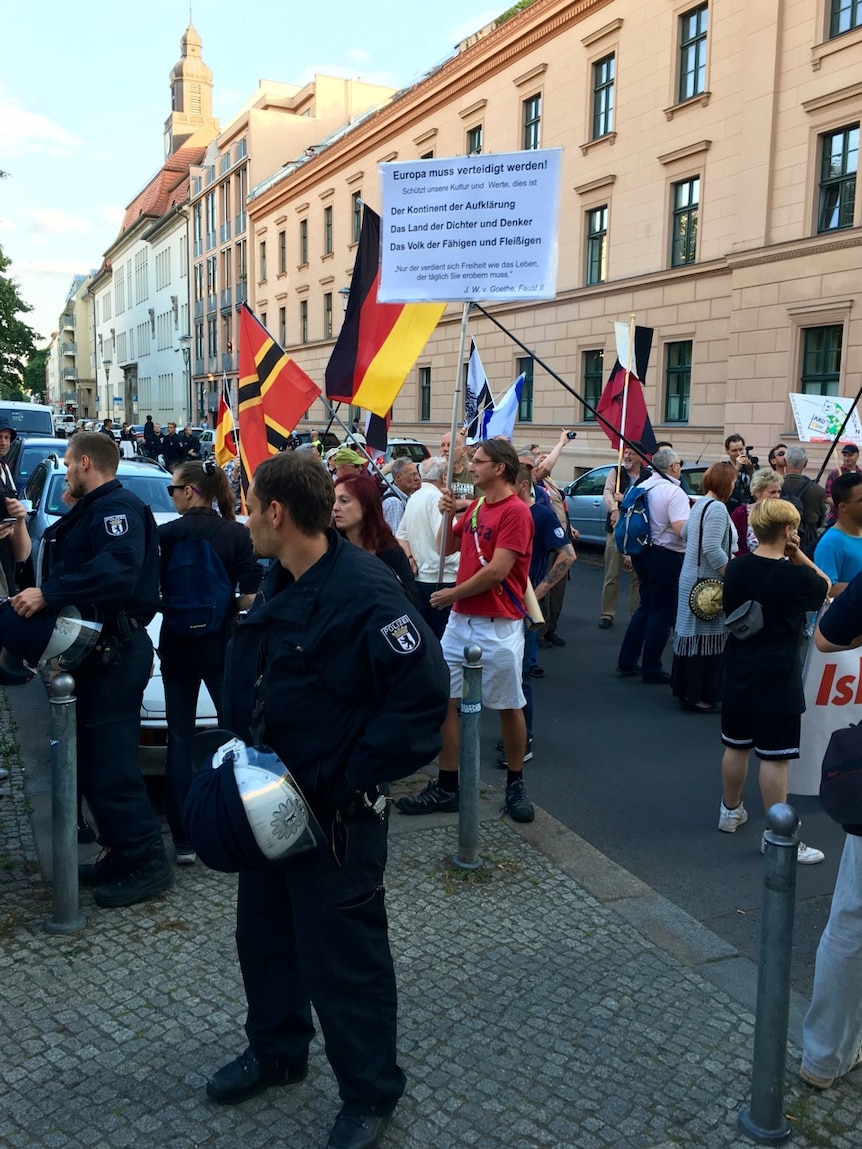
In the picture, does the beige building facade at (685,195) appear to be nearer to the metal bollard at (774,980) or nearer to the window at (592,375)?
the window at (592,375)

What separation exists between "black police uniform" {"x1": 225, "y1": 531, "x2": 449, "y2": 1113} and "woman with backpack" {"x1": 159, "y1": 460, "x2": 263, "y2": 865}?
176cm

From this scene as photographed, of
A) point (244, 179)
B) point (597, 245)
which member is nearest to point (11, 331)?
point (244, 179)

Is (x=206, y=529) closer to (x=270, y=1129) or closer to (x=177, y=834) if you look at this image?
(x=177, y=834)

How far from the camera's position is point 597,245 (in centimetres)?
2503

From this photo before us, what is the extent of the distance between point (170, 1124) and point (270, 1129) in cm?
29

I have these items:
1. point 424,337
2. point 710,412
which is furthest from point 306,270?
point 424,337

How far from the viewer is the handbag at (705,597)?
7.15 metres

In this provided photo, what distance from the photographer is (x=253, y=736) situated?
269cm

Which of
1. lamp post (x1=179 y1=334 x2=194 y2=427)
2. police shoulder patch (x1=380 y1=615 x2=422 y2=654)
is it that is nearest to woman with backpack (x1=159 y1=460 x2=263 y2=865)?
police shoulder patch (x1=380 y1=615 x2=422 y2=654)

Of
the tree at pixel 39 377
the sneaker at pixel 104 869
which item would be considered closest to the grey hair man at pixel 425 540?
the sneaker at pixel 104 869

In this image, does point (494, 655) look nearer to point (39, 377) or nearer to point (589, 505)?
point (589, 505)

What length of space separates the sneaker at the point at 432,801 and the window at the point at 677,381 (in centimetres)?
1823

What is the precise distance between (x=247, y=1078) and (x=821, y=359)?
60.5ft

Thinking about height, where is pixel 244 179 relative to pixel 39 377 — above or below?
above
